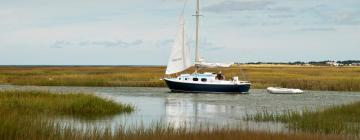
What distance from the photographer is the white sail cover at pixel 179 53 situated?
55031mm

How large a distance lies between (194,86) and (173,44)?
4.23 meters

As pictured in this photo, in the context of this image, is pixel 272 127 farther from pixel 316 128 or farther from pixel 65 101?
pixel 65 101

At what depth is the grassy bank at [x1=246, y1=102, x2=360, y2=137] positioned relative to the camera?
21.9 metres

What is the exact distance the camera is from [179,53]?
55.4m

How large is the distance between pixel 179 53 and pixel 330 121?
1278 inches

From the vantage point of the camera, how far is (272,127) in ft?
78.9

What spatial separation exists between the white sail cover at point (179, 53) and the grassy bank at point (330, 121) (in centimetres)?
2629

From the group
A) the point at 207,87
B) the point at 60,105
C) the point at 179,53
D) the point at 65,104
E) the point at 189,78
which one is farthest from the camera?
the point at 189,78

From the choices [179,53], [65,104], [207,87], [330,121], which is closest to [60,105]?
[65,104]

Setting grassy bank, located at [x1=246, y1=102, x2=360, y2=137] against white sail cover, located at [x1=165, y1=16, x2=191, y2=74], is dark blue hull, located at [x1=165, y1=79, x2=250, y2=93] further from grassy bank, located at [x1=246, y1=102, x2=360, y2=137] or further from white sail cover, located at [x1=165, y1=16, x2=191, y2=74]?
grassy bank, located at [x1=246, y1=102, x2=360, y2=137]

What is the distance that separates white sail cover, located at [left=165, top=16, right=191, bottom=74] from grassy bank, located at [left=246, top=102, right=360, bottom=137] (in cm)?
2629

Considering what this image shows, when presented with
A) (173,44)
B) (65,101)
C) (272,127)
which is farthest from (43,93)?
(173,44)

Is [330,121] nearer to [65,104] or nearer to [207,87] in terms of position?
[65,104]

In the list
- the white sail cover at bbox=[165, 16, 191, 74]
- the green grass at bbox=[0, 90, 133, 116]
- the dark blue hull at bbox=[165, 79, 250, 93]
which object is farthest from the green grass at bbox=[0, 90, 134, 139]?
the dark blue hull at bbox=[165, 79, 250, 93]
